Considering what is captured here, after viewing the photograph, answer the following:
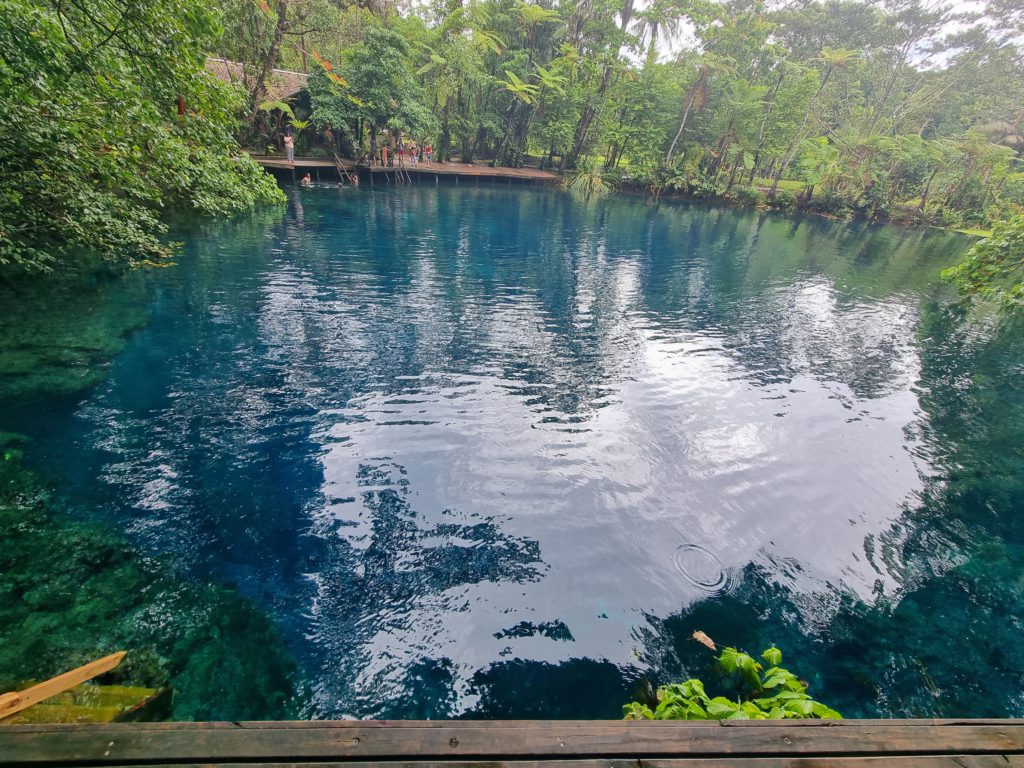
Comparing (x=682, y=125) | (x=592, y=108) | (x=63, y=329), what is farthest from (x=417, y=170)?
(x=63, y=329)

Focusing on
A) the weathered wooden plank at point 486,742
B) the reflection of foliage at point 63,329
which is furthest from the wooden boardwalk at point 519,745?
the reflection of foliage at point 63,329

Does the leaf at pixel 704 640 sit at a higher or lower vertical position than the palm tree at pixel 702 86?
lower

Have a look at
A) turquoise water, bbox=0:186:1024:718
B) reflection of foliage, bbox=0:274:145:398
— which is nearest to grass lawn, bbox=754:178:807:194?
turquoise water, bbox=0:186:1024:718

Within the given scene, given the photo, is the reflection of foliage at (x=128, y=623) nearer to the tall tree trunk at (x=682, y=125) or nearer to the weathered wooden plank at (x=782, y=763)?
the weathered wooden plank at (x=782, y=763)

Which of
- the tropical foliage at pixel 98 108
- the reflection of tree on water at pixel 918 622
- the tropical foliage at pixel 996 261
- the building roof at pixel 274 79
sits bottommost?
the reflection of tree on water at pixel 918 622

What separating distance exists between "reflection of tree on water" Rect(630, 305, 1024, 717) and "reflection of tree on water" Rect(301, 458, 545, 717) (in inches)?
80.8

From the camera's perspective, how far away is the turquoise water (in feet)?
15.0

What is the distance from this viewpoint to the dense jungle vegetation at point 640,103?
22.1 m

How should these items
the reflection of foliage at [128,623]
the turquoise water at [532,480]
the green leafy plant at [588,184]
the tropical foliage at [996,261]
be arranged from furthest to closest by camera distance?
1. the green leafy plant at [588,184]
2. the tropical foliage at [996,261]
3. the turquoise water at [532,480]
4. the reflection of foliage at [128,623]

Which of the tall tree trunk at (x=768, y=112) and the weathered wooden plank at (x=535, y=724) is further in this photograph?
the tall tree trunk at (x=768, y=112)

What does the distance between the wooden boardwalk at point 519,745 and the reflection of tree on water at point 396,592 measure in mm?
2576

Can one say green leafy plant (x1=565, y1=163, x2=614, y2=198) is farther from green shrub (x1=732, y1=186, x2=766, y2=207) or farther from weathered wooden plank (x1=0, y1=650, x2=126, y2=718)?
weathered wooden plank (x1=0, y1=650, x2=126, y2=718)

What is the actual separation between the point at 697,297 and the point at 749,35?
120 ft

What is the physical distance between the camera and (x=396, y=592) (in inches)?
192
